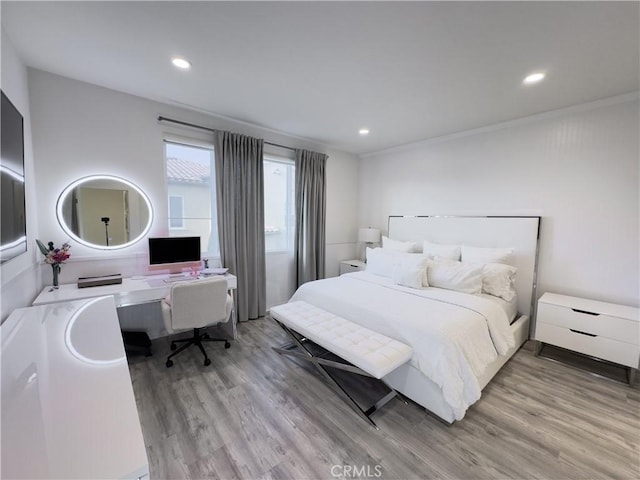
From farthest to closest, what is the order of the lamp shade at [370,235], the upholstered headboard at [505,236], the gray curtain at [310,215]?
the lamp shade at [370,235] → the gray curtain at [310,215] → the upholstered headboard at [505,236]

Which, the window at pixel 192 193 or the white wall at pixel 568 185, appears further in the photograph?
the window at pixel 192 193

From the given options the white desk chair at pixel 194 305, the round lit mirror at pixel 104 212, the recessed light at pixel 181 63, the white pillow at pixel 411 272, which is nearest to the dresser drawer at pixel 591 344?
the white pillow at pixel 411 272

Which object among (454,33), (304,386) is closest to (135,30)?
(454,33)

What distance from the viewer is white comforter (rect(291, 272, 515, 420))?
1.84 metres

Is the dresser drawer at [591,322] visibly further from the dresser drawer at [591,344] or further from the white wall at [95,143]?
the white wall at [95,143]

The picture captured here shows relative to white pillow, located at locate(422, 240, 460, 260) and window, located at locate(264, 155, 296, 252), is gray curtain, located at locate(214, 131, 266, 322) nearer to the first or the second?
window, located at locate(264, 155, 296, 252)

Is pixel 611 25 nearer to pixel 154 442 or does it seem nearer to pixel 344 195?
pixel 344 195

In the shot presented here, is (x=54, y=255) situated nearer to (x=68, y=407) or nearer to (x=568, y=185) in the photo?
(x=68, y=407)

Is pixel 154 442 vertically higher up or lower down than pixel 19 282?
lower down

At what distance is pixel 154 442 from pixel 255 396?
0.70 metres

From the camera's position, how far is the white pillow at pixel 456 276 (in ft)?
9.21

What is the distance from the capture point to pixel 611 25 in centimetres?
164

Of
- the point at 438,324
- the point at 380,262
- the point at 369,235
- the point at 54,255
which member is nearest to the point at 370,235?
the point at 369,235

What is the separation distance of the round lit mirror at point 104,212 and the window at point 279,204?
62.2 inches
